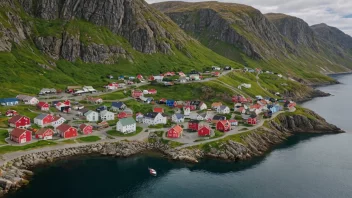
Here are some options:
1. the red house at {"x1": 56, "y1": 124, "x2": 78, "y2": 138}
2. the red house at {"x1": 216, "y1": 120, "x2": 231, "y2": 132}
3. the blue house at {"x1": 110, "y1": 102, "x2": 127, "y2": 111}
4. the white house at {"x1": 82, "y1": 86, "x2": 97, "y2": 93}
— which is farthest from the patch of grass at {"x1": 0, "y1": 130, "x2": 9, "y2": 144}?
the red house at {"x1": 216, "y1": 120, "x2": 231, "y2": 132}

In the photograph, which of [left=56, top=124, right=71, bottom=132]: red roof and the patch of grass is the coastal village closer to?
[left=56, top=124, right=71, bottom=132]: red roof

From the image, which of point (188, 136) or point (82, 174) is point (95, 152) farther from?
point (188, 136)

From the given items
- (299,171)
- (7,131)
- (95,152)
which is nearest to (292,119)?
(299,171)

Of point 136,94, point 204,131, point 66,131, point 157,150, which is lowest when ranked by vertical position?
point 157,150

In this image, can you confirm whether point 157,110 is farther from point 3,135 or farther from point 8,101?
point 8,101

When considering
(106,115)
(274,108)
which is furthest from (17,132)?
(274,108)

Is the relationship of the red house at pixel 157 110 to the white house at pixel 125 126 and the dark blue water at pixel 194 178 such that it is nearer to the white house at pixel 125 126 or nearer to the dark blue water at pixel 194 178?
the white house at pixel 125 126
